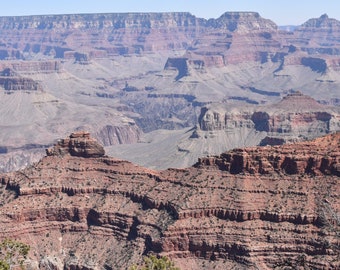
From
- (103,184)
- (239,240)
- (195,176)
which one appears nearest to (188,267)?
(239,240)

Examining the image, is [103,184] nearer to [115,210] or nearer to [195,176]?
[115,210]

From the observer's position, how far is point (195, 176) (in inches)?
3807

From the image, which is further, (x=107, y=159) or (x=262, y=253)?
(x=107, y=159)

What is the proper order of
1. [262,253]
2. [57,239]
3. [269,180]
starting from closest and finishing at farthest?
[262,253], [269,180], [57,239]

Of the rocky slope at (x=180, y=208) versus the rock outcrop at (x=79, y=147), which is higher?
the rock outcrop at (x=79, y=147)

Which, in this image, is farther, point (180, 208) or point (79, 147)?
point (79, 147)

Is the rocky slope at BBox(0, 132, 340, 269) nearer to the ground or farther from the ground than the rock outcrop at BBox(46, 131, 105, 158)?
nearer to the ground

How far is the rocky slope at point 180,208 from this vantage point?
8600cm

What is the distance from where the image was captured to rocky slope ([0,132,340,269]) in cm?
8600

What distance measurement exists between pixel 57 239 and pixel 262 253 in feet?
106

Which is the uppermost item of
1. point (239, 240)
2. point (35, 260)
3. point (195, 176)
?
point (195, 176)

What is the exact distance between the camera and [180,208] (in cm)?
9112

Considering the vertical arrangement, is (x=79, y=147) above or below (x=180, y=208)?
above

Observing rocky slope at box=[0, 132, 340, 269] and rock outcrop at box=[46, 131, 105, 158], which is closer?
rocky slope at box=[0, 132, 340, 269]
